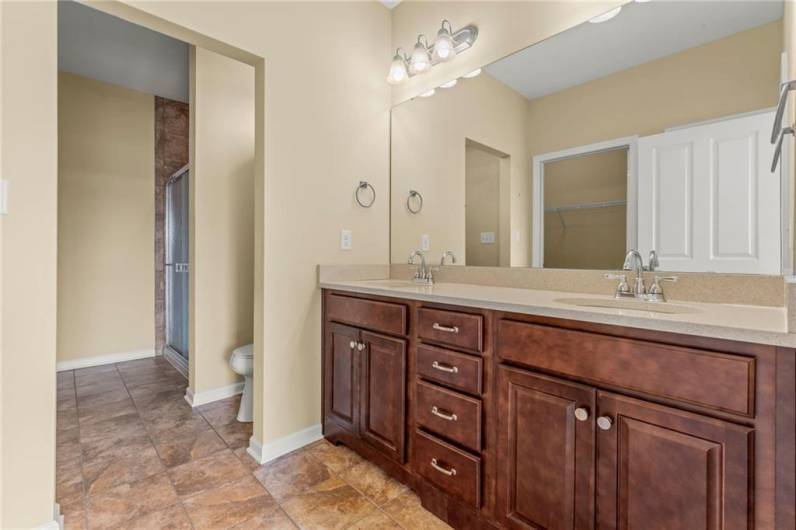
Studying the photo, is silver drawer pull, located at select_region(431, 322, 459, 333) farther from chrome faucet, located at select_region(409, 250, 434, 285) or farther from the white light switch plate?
the white light switch plate

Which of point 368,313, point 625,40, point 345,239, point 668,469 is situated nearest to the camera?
point 668,469

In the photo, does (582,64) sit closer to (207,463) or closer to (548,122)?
(548,122)

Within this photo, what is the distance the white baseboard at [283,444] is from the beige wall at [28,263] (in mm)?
760

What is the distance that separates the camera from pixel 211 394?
2.56 m

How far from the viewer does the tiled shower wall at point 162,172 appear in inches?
143

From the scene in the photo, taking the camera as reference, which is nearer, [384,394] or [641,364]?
[641,364]

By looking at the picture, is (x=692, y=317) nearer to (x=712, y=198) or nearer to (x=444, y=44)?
(x=712, y=198)

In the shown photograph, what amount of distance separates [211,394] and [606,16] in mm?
3060

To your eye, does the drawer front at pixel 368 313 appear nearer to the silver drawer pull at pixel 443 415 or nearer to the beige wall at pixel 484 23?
the silver drawer pull at pixel 443 415

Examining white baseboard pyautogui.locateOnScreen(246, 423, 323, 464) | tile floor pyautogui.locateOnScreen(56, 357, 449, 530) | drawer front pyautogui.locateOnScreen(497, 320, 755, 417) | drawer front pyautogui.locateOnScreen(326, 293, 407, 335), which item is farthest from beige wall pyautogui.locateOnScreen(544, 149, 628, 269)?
white baseboard pyautogui.locateOnScreen(246, 423, 323, 464)

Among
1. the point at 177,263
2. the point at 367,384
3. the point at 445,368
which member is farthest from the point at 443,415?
the point at 177,263

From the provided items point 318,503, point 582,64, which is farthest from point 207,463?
point 582,64

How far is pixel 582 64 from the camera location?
163 cm

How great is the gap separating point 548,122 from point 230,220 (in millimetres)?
2180
